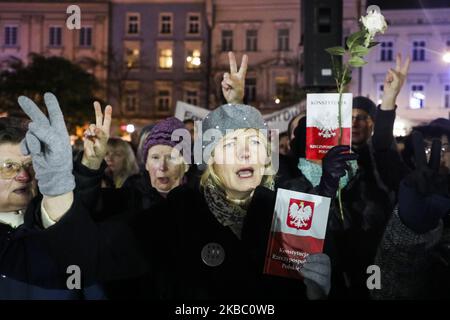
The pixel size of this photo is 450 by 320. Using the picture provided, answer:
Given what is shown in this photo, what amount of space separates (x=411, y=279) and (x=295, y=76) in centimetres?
3041

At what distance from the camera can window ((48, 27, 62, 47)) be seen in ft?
111

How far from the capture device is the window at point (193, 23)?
35.0 meters

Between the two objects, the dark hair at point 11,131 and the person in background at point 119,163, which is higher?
the dark hair at point 11,131

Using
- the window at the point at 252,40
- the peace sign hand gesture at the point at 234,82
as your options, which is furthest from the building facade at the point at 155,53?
the peace sign hand gesture at the point at 234,82

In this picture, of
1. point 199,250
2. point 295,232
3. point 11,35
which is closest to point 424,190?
point 295,232

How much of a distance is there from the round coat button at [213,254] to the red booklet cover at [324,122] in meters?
0.67

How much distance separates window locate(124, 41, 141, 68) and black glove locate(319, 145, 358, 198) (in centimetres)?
3354

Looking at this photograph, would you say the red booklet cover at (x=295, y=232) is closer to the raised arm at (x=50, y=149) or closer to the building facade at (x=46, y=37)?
the raised arm at (x=50, y=149)

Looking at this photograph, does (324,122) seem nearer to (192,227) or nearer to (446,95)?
(192,227)

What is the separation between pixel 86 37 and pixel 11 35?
4332mm

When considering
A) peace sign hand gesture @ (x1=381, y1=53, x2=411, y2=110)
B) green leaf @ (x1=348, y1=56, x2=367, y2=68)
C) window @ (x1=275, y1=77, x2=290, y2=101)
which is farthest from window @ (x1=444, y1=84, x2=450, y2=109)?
green leaf @ (x1=348, y1=56, x2=367, y2=68)

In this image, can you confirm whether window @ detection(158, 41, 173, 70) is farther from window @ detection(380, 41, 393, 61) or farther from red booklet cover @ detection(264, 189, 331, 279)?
red booklet cover @ detection(264, 189, 331, 279)

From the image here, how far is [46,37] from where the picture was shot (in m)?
34.0
